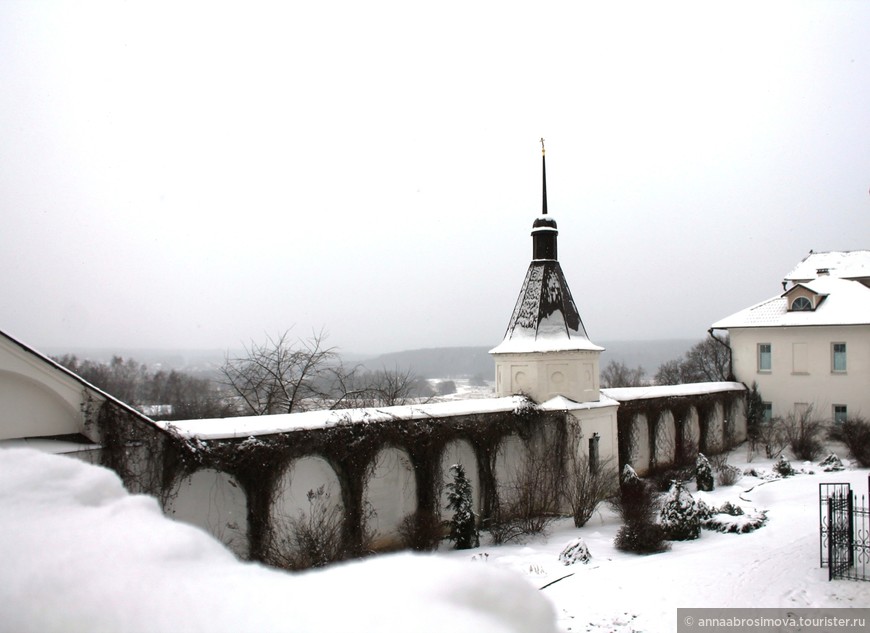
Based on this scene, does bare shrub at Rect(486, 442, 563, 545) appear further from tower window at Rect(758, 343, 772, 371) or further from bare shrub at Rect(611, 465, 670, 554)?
tower window at Rect(758, 343, 772, 371)

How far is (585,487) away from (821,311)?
21.2 meters

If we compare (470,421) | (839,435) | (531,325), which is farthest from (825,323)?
(470,421)

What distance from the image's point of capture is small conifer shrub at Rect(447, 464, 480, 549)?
16.4m

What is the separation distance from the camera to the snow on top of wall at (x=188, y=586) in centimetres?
147

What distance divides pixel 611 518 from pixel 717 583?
755cm

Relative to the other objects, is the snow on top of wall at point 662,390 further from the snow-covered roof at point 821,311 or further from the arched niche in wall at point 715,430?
the snow-covered roof at point 821,311

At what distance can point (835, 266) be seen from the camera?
41750 millimetres

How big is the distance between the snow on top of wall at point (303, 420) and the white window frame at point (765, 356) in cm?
2118

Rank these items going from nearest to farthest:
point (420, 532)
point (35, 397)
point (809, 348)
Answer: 1. point (35, 397)
2. point (420, 532)
3. point (809, 348)

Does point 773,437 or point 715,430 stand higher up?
point 715,430

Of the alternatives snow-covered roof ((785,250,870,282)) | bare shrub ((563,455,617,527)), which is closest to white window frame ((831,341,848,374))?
snow-covered roof ((785,250,870,282))

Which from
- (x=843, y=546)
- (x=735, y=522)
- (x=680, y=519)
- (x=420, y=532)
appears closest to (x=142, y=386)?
(x=420, y=532)

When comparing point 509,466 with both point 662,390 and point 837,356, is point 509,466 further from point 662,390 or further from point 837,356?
point 837,356

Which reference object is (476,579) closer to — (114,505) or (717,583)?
(114,505)
